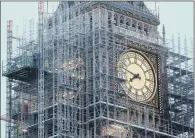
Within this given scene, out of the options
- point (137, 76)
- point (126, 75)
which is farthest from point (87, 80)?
point (137, 76)

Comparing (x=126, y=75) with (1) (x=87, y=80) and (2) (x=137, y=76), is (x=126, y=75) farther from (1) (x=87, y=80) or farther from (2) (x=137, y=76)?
(1) (x=87, y=80)

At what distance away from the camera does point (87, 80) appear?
264ft

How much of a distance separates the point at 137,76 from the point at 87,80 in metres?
3.76

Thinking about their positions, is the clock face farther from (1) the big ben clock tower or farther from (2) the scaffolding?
(2) the scaffolding

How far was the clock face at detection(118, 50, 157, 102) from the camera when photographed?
266 feet

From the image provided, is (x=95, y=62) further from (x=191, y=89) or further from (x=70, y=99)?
(x=191, y=89)

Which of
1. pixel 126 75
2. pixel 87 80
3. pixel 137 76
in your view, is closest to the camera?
pixel 87 80

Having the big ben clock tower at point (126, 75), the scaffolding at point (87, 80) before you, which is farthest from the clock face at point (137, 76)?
the scaffolding at point (87, 80)

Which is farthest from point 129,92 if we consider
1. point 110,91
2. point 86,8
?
point 86,8

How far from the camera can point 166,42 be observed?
281 feet

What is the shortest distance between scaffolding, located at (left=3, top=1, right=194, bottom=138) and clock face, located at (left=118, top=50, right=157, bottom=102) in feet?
1.91

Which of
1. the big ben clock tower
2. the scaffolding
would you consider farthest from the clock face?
the scaffolding

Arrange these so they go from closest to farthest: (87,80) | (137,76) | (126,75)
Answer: (87,80)
(126,75)
(137,76)

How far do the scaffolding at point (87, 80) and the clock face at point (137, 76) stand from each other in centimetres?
58
